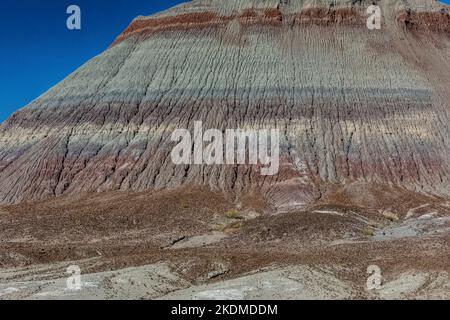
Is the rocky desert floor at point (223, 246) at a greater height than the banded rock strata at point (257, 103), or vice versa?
the banded rock strata at point (257, 103)

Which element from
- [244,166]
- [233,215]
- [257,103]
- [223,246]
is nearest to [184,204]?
[233,215]

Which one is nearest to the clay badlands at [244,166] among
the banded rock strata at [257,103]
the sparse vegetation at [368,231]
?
the sparse vegetation at [368,231]

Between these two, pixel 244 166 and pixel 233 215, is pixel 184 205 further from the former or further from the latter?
pixel 244 166

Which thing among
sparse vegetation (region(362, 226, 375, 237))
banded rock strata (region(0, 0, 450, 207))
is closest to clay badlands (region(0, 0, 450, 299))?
sparse vegetation (region(362, 226, 375, 237))

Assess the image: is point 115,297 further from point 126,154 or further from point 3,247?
point 126,154

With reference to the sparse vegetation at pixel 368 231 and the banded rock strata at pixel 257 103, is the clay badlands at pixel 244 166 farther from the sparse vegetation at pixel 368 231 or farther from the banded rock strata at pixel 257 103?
the banded rock strata at pixel 257 103

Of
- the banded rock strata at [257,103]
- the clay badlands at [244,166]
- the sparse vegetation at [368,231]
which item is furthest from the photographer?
the banded rock strata at [257,103]
